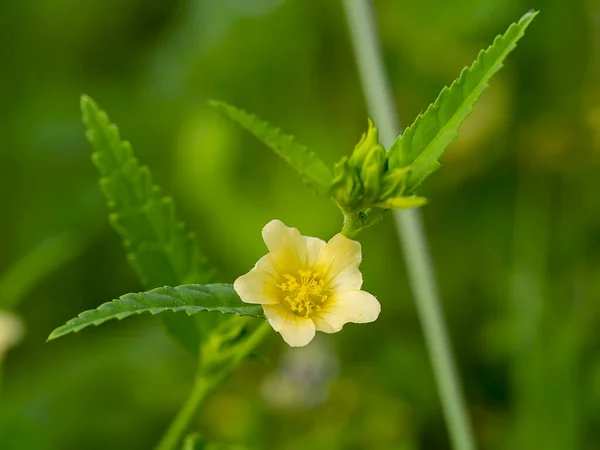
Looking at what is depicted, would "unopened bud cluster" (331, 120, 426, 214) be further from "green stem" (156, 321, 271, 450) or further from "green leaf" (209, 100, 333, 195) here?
"green stem" (156, 321, 271, 450)

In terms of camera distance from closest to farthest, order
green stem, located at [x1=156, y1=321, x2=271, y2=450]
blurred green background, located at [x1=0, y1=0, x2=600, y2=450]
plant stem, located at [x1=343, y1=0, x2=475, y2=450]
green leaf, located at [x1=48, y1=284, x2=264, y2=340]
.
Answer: green leaf, located at [x1=48, y1=284, x2=264, y2=340]
green stem, located at [x1=156, y1=321, x2=271, y2=450]
plant stem, located at [x1=343, y1=0, x2=475, y2=450]
blurred green background, located at [x1=0, y1=0, x2=600, y2=450]

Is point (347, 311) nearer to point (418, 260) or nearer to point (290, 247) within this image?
point (290, 247)

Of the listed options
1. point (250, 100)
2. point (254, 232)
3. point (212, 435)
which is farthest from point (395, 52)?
point (212, 435)

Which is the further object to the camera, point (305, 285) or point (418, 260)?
point (418, 260)

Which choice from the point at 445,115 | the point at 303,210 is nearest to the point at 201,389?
the point at 445,115

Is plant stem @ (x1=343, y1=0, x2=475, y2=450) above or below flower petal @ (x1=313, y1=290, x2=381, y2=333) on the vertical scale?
above

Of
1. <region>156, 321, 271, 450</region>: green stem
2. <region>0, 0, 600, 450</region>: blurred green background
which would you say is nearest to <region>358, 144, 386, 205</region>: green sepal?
<region>156, 321, 271, 450</region>: green stem

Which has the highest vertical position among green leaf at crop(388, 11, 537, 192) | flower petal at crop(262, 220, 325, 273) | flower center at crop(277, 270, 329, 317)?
green leaf at crop(388, 11, 537, 192)

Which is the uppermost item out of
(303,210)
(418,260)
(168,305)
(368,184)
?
(303,210)

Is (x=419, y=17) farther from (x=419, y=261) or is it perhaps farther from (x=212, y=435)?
(x=212, y=435)
